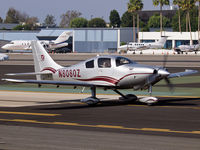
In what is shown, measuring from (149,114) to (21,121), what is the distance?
15.6 ft

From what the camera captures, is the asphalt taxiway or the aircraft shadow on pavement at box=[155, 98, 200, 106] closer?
the asphalt taxiway

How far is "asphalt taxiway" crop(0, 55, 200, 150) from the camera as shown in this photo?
1198 centimetres

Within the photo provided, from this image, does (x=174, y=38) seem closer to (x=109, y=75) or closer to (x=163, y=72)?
(x=109, y=75)

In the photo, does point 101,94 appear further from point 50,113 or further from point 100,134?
point 100,134

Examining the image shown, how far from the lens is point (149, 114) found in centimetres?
1734

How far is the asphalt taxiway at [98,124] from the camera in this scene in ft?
39.3

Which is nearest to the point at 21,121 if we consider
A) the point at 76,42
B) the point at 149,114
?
the point at 149,114

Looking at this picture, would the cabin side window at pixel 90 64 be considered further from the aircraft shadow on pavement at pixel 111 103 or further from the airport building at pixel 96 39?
the airport building at pixel 96 39

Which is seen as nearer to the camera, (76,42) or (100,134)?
(100,134)

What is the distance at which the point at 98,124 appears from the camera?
49.5 feet

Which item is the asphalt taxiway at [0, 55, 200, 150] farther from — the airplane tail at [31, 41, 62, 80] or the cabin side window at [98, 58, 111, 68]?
the cabin side window at [98, 58, 111, 68]

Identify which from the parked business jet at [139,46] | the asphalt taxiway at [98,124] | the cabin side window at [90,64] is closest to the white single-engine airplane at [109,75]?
the cabin side window at [90,64]

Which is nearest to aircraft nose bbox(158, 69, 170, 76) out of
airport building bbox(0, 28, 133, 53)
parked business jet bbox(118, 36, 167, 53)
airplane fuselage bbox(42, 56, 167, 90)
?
airplane fuselage bbox(42, 56, 167, 90)

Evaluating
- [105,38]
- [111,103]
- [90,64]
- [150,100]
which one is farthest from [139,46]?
[150,100]
